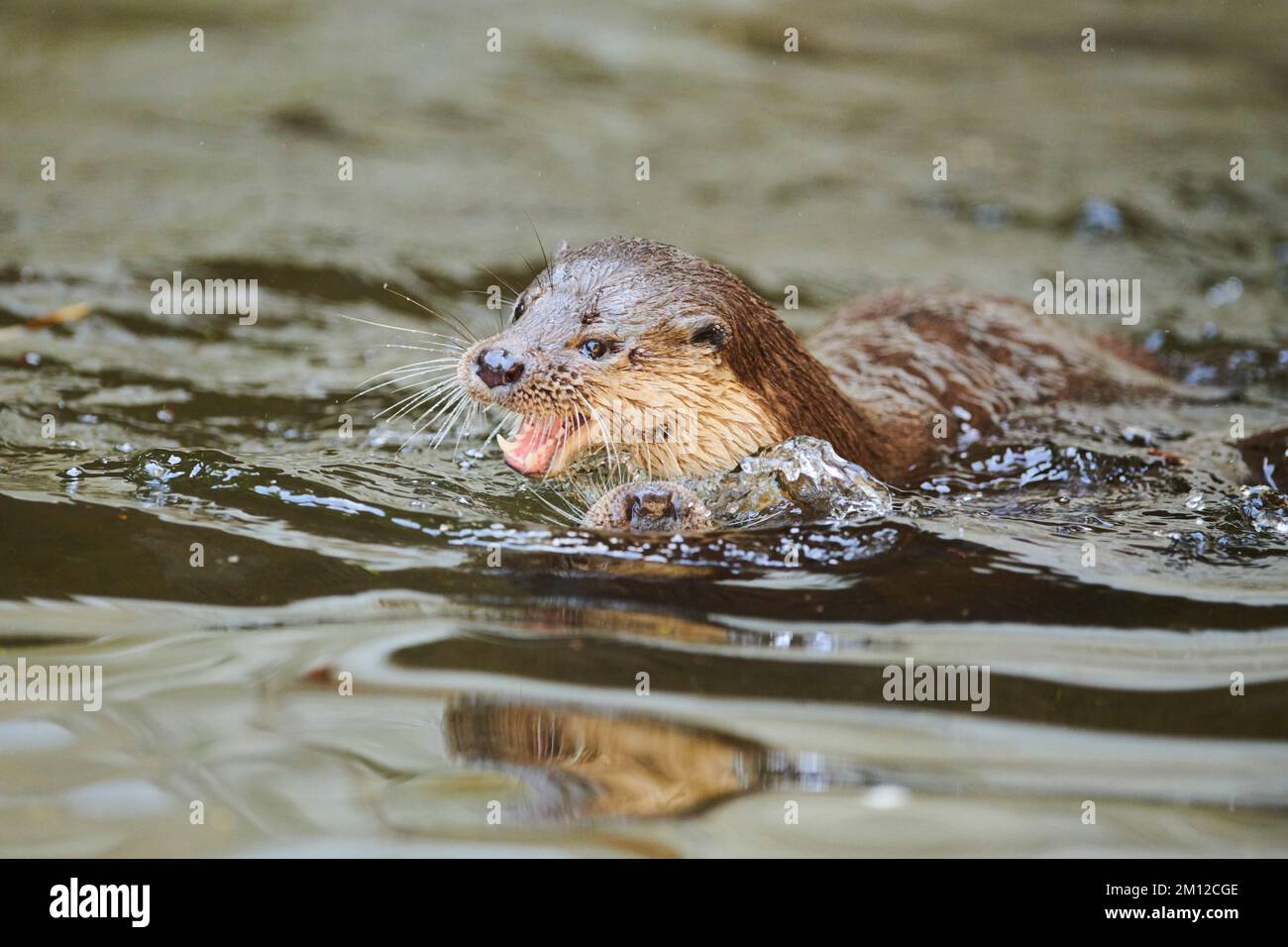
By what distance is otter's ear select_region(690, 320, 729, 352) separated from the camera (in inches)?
134

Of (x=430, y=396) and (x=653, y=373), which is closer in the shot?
(x=653, y=373)

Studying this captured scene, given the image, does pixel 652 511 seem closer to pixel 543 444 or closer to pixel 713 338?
pixel 543 444

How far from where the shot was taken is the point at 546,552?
3.21 m

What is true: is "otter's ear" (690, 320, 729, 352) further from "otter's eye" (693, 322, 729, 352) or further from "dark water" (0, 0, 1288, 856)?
"dark water" (0, 0, 1288, 856)

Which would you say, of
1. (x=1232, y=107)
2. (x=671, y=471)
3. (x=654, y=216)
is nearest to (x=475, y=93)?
(x=654, y=216)

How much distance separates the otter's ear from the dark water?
0.45m

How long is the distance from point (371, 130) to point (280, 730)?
19.1 feet

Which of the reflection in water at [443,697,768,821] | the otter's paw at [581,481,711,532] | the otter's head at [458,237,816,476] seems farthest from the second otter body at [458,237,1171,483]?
the reflection in water at [443,697,768,821]

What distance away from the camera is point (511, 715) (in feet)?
8.31

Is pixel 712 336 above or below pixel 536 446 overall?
above

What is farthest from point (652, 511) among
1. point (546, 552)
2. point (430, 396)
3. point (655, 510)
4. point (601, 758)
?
point (430, 396)

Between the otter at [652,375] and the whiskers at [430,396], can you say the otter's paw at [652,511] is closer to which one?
the otter at [652,375]

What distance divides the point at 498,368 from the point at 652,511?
1.56 feet

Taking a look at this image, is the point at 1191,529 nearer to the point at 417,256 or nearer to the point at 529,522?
the point at 529,522
